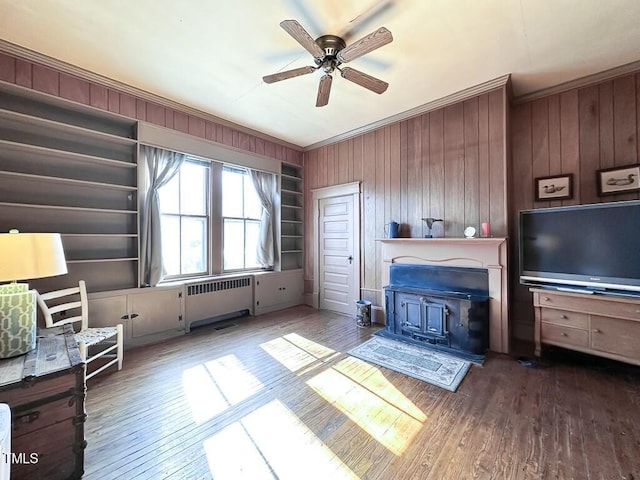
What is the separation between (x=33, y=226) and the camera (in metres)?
2.73

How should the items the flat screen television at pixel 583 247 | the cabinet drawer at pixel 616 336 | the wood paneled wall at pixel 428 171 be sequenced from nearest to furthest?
the cabinet drawer at pixel 616 336, the flat screen television at pixel 583 247, the wood paneled wall at pixel 428 171

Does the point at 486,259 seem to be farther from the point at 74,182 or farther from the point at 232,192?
the point at 74,182

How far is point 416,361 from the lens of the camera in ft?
9.15

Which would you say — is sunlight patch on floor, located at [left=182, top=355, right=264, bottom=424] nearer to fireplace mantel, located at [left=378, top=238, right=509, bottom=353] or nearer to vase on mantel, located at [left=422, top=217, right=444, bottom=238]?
fireplace mantel, located at [left=378, top=238, right=509, bottom=353]

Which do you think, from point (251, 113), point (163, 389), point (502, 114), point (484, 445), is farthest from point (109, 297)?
point (502, 114)

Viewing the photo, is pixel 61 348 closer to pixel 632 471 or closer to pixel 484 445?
pixel 484 445

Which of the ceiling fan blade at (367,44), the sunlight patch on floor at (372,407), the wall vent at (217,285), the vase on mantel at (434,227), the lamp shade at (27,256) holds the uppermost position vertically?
the ceiling fan blade at (367,44)

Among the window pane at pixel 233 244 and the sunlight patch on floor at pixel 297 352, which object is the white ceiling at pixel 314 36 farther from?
the sunlight patch on floor at pixel 297 352

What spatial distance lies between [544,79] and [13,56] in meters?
5.42

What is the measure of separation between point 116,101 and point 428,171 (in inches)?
155

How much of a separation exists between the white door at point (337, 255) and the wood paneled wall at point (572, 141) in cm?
222

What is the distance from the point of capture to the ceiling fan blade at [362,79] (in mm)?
2383

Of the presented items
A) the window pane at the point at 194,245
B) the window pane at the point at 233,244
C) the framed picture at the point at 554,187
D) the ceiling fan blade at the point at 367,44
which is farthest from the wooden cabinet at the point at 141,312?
the framed picture at the point at 554,187

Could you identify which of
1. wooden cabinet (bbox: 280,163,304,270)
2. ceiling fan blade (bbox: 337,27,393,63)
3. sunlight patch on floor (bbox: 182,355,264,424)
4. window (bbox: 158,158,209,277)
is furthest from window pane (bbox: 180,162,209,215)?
ceiling fan blade (bbox: 337,27,393,63)
